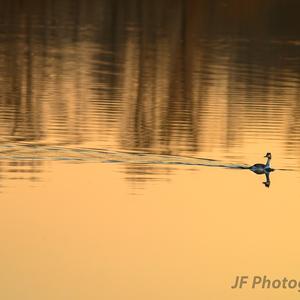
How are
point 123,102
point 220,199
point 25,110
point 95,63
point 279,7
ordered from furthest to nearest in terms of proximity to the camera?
1. point 279,7
2. point 95,63
3. point 123,102
4. point 25,110
5. point 220,199

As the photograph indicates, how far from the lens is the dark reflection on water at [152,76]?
2906 cm

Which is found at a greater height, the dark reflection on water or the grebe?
the dark reflection on water

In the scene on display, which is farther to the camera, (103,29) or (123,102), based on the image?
(103,29)

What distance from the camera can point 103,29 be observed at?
5744cm

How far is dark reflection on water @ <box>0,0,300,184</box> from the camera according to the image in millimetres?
29062

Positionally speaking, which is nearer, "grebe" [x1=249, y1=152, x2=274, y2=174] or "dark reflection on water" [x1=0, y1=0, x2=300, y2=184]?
"grebe" [x1=249, y1=152, x2=274, y2=174]

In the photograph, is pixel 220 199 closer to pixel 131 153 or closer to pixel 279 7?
pixel 131 153

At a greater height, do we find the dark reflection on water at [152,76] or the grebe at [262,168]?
the dark reflection on water at [152,76]

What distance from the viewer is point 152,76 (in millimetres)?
41031

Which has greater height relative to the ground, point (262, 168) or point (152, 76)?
point (152, 76)

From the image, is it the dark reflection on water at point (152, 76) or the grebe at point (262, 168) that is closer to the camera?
the grebe at point (262, 168)

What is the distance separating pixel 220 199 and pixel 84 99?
447 inches

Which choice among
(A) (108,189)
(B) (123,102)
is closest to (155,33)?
(B) (123,102)

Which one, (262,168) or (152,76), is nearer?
(262,168)
